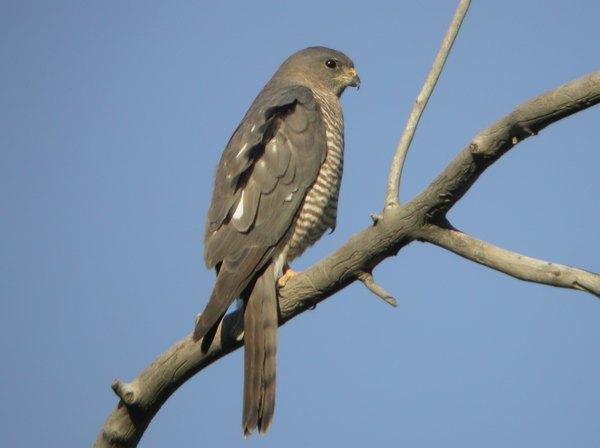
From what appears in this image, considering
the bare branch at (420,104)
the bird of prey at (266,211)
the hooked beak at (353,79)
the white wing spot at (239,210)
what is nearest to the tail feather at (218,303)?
the bird of prey at (266,211)

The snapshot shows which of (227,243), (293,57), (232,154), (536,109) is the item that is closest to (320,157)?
(232,154)

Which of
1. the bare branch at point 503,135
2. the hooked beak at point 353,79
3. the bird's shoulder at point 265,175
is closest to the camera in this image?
the bare branch at point 503,135

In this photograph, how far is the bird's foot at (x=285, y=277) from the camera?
196 inches

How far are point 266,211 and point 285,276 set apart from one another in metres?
0.45

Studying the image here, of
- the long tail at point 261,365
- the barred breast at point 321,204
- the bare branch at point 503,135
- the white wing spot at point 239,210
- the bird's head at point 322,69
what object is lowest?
the long tail at point 261,365

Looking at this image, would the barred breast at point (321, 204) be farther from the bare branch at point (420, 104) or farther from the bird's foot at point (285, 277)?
the bare branch at point (420, 104)

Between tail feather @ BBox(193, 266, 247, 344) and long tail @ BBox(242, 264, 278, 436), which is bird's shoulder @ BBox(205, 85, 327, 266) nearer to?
tail feather @ BBox(193, 266, 247, 344)

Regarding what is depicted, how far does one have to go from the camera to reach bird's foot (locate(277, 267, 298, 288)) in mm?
4987

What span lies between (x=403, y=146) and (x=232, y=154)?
73.4 inches

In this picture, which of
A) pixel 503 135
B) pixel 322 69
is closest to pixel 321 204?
pixel 322 69

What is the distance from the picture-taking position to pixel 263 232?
5270 mm

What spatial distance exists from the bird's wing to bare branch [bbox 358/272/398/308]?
0.88 metres

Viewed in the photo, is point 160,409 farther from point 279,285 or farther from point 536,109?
point 536,109

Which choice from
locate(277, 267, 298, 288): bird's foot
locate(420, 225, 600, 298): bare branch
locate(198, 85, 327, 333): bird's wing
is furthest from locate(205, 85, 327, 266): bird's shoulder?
locate(420, 225, 600, 298): bare branch
